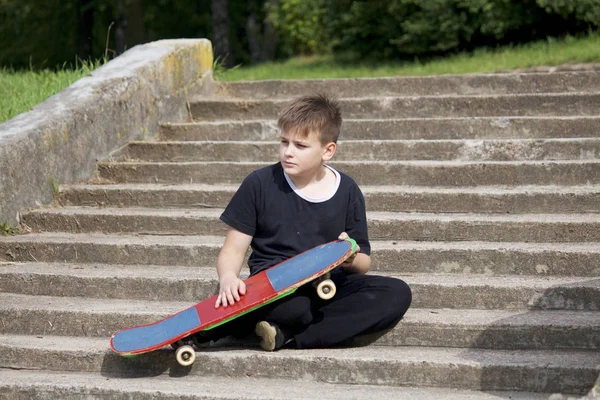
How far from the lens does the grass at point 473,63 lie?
7980 millimetres

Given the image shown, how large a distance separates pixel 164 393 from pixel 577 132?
3.59m

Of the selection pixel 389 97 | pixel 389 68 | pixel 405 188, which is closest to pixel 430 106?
pixel 389 97

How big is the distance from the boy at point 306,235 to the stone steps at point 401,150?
191 cm

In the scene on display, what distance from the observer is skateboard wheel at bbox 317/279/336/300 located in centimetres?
393

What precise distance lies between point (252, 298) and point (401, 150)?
2.47 meters

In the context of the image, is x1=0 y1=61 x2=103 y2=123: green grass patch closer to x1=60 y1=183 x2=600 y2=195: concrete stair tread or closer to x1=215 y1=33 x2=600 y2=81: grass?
x1=60 y1=183 x2=600 y2=195: concrete stair tread

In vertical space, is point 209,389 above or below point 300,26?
below

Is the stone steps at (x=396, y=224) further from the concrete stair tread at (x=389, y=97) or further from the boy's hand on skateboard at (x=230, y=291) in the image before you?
the concrete stair tread at (x=389, y=97)

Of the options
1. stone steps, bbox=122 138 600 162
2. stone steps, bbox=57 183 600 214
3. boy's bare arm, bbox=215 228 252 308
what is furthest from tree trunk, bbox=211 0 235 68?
boy's bare arm, bbox=215 228 252 308

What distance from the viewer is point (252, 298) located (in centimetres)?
392

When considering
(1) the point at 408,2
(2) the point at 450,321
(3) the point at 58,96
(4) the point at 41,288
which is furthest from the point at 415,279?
(1) the point at 408,2

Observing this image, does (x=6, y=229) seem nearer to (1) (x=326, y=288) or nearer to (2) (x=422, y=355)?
(1) (x=326, y=288)

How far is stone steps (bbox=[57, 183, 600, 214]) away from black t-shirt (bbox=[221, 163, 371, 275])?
130 centimetres

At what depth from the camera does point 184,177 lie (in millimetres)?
6117
